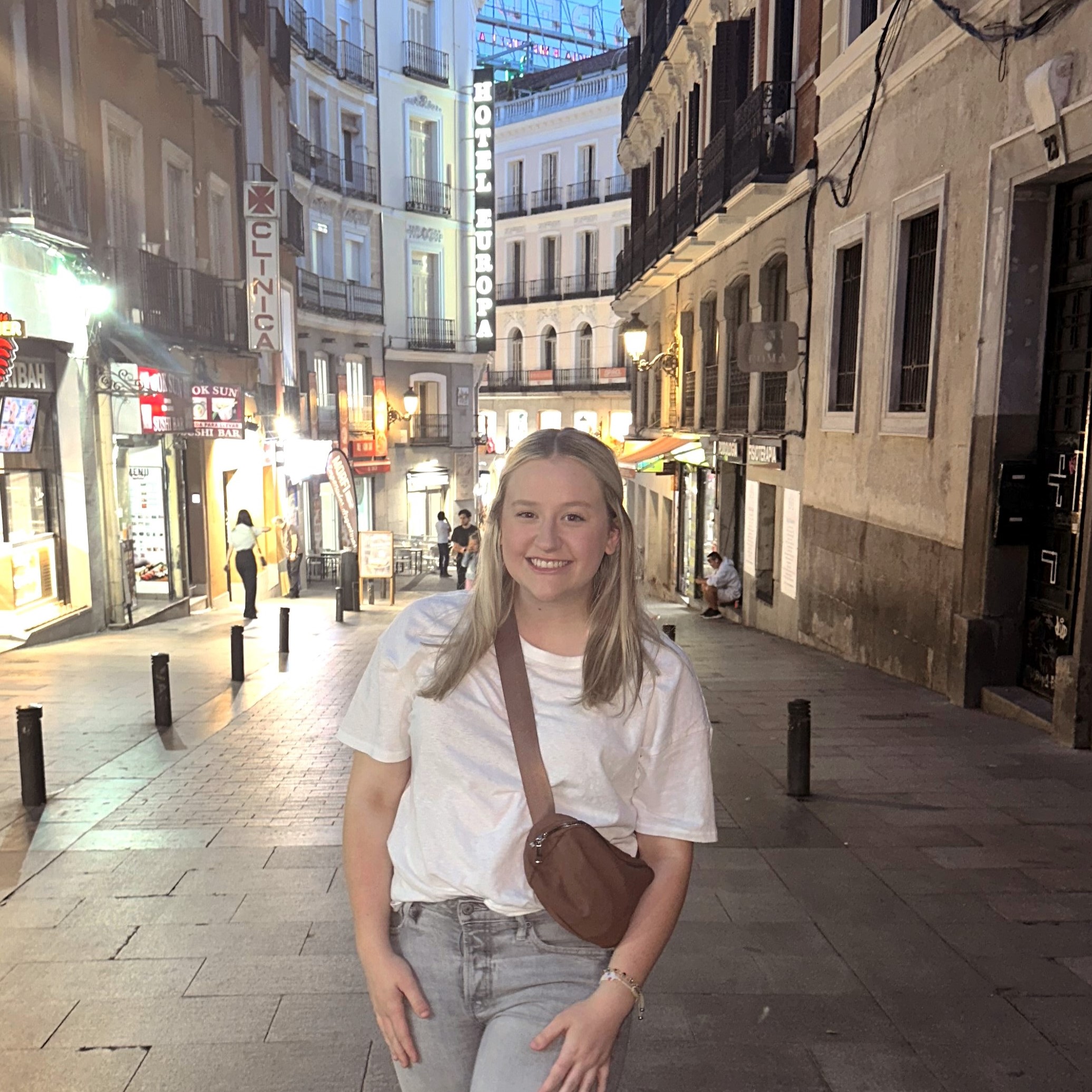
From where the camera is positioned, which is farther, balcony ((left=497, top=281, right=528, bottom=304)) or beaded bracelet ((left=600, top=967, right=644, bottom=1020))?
balcony ((left=497, top=281, right=528, bottom=304))

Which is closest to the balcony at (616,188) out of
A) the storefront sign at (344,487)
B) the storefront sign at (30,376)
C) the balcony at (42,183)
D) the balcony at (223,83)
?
the balcony at (223,83)

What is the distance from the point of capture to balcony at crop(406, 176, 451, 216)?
109 ft

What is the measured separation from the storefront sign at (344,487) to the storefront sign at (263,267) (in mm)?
2489

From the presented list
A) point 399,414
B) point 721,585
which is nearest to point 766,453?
point 721,585

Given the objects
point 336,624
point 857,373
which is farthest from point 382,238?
point 857,373

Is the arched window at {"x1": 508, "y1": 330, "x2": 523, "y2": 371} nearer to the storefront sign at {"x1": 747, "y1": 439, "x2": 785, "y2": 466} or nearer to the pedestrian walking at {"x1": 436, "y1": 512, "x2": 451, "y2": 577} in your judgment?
the pedestrian walking at {"x1": 436, "y1": 512, "x2": 451, "y2": 577}

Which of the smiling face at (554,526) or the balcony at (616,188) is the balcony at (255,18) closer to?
the smiling face at (554,526)

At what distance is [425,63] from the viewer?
32906mm

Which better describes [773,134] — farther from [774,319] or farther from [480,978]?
[480,978]

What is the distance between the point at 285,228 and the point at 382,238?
1165cm

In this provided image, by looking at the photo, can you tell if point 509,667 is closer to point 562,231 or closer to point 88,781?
point 88,781

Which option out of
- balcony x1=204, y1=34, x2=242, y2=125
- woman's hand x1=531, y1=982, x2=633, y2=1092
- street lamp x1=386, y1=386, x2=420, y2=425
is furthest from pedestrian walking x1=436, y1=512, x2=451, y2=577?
woman's hand x1=531, y1=982, x2=633, y2=1092

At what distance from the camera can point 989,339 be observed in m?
7.82

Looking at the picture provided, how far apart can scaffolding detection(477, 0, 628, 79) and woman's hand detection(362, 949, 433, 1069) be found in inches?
2034
